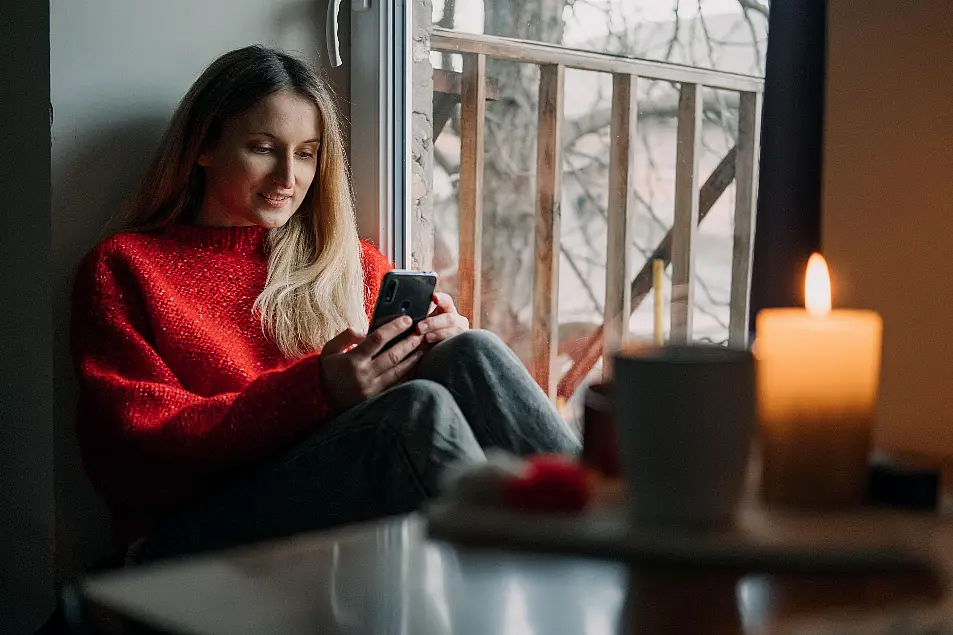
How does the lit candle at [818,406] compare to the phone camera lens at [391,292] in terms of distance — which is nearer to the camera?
the lit candle at [818,406]

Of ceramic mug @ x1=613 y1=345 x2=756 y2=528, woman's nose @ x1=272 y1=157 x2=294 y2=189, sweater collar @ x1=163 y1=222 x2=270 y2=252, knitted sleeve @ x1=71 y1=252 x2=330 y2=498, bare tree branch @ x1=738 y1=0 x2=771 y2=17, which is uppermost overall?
bare tree branch @ x1=738 y1=0 x2=771 y2=17

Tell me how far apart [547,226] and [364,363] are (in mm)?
675

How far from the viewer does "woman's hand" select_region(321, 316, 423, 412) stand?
4.62ft

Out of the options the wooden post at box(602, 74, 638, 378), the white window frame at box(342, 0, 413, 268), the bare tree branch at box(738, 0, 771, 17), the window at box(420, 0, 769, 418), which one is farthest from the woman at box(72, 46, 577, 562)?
the bare tree branch at box(738, 0, 771, 17)

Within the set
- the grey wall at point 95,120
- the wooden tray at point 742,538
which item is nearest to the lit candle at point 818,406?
the wooden tray at point 742,538

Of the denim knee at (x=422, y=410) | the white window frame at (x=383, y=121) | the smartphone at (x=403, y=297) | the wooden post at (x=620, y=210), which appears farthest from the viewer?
the white window frame at (x=383, y=121)

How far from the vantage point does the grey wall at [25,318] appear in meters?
1.66

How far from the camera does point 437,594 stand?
643mm

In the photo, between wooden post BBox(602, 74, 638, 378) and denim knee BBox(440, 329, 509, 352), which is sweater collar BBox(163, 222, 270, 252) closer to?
denim knee BBox(440, 329, 509, 352)

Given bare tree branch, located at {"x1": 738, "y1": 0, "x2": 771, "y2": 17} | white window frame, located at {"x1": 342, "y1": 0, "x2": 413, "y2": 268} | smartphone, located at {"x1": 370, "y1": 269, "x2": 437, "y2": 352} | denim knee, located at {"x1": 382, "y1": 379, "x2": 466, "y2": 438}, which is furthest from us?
white window frame, located at {"x1": 342, "y1": 0, "x2": 413, "y2": 268}

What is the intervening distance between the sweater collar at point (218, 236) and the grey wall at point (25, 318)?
0.20m

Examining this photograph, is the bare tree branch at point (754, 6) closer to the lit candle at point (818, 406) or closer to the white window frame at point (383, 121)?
the white window frame at point (383, 121)

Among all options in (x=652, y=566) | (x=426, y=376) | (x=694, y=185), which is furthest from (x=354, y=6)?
(x=652, y=566)

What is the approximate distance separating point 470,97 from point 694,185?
48cm
